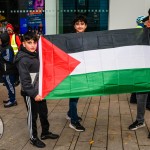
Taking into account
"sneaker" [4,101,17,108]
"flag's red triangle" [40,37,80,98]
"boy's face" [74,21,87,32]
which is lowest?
"sneaker" [4,101,17,108]

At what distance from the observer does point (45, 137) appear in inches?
193

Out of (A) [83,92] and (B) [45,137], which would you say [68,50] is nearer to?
(A) [83,92]

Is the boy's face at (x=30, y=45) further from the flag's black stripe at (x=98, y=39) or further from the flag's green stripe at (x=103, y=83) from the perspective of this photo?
the flag's green stripe at (x=103, y=83)

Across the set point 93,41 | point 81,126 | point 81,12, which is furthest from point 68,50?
point 81,12

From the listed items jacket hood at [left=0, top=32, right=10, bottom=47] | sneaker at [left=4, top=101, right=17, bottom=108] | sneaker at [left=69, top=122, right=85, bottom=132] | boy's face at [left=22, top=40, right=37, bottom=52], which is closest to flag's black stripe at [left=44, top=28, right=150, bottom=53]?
boy's face at [left=22, top=40, right=37, bottom=52]

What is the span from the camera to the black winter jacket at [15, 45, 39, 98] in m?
4.33

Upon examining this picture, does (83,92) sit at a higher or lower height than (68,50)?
lower

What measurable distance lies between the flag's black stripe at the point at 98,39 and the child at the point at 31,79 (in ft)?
0.98

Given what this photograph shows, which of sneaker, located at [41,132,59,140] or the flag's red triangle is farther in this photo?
sneaker, located at [41,132,59,140]

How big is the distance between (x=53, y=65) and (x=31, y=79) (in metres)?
0.38

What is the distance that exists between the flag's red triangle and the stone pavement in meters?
0.99

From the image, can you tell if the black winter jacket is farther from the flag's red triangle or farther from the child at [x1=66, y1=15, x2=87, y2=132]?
the child at [x1=66, y1=15, x2=87, y2=132]

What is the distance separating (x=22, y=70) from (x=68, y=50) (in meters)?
0.77

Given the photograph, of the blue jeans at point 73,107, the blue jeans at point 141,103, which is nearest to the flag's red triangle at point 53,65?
the blue jeans at point 73,107
